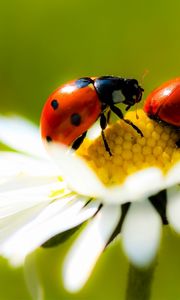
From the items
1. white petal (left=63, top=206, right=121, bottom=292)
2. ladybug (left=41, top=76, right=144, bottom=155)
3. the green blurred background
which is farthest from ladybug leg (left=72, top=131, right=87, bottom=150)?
the green blurred background

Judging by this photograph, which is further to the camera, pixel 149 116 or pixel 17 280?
pixel 17 280

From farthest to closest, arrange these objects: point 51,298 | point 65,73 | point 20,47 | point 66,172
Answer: point 20,47, point 65,73, point 51,298, point 66,172

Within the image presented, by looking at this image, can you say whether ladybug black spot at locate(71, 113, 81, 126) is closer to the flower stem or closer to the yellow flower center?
the yellow flower center

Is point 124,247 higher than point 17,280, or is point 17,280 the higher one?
point 124,247

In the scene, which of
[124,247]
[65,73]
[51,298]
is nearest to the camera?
[124,247]

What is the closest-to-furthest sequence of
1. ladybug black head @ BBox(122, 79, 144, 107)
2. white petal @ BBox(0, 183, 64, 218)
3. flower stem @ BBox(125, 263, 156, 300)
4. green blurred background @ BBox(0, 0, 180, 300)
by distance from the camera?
flower stem @ BBox(125, 263, 156, 300), white petal @ BBox(0, 183, 64, 218), ladybug black head @ BBox(122, 79, 144, 107), green blurred background @ BBox(0, 0, 180, 300)

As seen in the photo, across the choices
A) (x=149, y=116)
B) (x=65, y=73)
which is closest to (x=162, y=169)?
(x=149, y=116)

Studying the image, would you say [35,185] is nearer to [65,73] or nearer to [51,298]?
[51,298]
